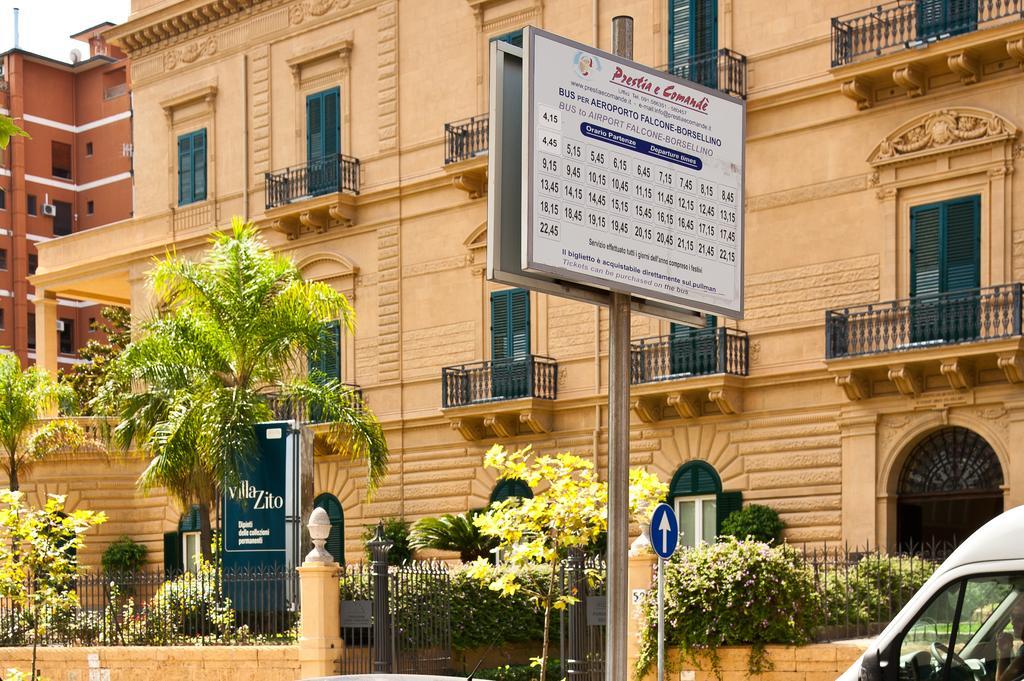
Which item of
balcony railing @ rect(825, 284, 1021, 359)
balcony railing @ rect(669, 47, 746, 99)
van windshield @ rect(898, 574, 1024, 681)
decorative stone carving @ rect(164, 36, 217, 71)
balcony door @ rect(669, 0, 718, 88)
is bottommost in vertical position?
van windshield @ rect(898, 574, 1024, 681)

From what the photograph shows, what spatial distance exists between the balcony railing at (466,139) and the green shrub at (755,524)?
9466 mm

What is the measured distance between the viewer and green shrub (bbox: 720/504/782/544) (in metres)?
26.5

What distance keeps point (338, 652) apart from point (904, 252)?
1182cm

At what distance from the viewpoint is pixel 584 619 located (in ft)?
66.8

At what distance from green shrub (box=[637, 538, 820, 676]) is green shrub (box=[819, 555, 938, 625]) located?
1.91ft

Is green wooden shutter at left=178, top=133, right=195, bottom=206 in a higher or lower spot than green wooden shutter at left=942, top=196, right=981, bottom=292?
higher

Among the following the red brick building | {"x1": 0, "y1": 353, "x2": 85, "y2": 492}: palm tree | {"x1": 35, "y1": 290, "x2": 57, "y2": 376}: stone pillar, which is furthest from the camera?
the red brick building

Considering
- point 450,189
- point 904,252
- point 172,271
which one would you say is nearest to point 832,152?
point 904,252

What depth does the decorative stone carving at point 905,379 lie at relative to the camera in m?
24.9

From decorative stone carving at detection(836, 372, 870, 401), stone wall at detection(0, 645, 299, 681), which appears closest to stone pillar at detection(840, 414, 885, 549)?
decorative stone carving at detection(836, 372, 870, 401)

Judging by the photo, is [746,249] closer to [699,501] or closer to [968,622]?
[699,501]

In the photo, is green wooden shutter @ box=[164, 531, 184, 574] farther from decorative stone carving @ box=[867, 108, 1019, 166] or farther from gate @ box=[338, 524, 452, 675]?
decorative stone carving @ box=[867, 108, 1019, 166]

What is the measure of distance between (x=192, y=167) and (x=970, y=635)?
105 feet

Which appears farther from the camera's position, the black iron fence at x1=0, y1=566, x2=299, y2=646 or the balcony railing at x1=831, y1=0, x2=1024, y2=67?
the balcony railing at x1=831, y1=0, x2=1024, y2=67
